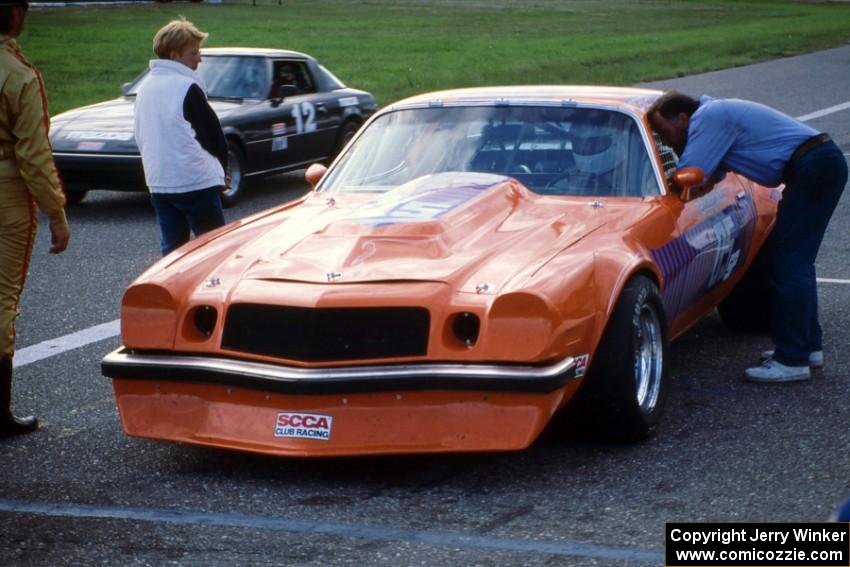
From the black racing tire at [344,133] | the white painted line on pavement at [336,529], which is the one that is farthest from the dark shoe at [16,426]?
the black racing tire at [344,133]

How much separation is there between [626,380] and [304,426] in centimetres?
117

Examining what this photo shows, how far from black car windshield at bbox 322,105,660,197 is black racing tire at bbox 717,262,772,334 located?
128 cm

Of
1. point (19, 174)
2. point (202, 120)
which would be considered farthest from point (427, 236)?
point (202, 120)

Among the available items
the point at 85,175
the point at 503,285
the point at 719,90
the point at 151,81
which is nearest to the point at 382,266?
the point at 503,285

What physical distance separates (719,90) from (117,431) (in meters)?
17.7

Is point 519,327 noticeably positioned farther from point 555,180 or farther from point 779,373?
A: point 779,373

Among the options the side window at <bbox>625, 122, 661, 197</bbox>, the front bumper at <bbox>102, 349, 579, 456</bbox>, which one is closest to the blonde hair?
the side window at <bbox>625, 122, 661, 197</bbox>

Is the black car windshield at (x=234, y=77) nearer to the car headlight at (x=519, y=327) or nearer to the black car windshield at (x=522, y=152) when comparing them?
the black car windshield at (x=522, y=152)

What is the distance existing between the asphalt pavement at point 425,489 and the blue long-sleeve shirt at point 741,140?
0.95 metres

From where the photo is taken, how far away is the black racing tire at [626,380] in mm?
5301

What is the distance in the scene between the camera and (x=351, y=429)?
199 inches

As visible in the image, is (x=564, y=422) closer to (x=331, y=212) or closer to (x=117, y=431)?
(x=331, y=212)

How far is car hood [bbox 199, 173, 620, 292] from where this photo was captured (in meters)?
5.31

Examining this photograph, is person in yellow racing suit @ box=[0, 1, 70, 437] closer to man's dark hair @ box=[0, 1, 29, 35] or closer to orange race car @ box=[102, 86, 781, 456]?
man's dark hair @ box=[0, 1, 29, 35]
